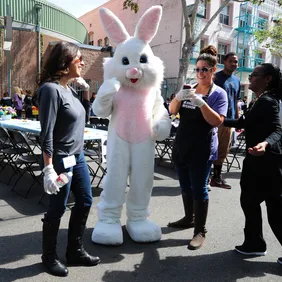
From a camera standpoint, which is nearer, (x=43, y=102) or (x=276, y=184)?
(x=43, y=102)

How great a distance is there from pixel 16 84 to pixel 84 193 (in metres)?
14.1

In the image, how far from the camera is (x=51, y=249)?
250 cm

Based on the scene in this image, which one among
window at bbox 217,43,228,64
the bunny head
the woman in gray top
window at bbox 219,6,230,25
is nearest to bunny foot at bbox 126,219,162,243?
the woman in gray top

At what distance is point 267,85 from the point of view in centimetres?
276

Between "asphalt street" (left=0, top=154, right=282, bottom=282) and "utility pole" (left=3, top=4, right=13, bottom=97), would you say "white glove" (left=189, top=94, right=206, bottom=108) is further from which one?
"utility pole" (left=3, top=4, right=13, bottom=97)

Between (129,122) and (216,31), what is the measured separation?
18425mm

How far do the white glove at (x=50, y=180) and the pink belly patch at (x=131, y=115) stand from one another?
970 millimetres

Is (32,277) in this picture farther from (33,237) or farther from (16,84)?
(16,84)

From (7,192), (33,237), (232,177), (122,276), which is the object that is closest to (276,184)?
(122,276)

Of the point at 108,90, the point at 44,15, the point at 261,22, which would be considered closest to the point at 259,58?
the point at 261,22

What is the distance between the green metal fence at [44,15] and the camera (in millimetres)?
14812

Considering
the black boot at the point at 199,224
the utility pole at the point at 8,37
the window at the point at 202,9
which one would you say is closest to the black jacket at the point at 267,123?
the black boot at the point at 199,224

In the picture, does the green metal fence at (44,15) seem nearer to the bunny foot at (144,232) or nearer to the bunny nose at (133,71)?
the bunny nose at (133,71)

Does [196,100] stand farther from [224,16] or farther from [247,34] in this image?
[247,34]
